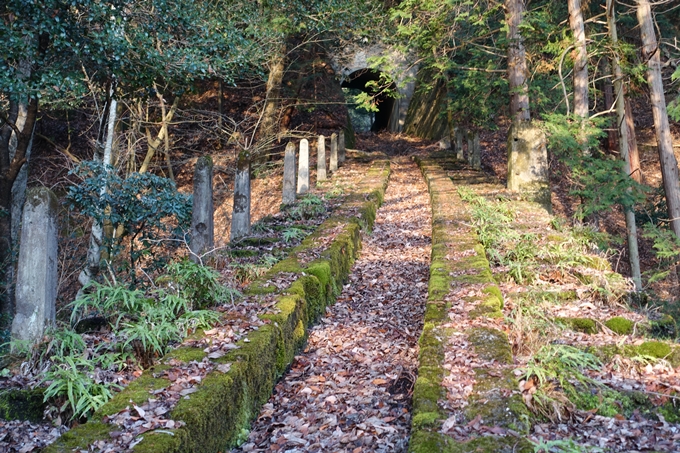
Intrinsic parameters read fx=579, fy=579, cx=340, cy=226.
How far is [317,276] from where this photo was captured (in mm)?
5766

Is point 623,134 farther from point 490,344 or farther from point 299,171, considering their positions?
point 490,344

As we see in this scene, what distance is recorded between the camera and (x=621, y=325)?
455cm

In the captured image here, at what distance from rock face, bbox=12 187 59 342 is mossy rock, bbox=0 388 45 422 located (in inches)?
22.2

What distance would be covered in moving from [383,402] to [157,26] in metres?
7.30

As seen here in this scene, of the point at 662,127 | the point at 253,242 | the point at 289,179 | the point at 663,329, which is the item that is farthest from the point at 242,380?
the point at 662,127

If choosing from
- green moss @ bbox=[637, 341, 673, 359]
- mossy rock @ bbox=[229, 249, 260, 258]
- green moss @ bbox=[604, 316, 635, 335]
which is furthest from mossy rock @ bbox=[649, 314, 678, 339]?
mossy rock @ bbox=[229, 249, 260, 258]

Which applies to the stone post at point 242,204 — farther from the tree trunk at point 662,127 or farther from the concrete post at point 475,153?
the concrete post at point 475,153

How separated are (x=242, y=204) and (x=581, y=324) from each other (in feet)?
15.0

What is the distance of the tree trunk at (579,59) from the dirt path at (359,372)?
567cm

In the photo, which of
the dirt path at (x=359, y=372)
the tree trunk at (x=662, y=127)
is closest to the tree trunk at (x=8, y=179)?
the dirt path at (x=359, y=372)

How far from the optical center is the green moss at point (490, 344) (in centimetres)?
381

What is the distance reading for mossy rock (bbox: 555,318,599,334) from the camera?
4555 mm

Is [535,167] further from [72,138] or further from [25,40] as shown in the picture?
[72,138]

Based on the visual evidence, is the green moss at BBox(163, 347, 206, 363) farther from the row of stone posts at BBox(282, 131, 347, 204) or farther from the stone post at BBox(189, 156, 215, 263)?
the row of stone posts at BBox(282, 131, 347, 204)
